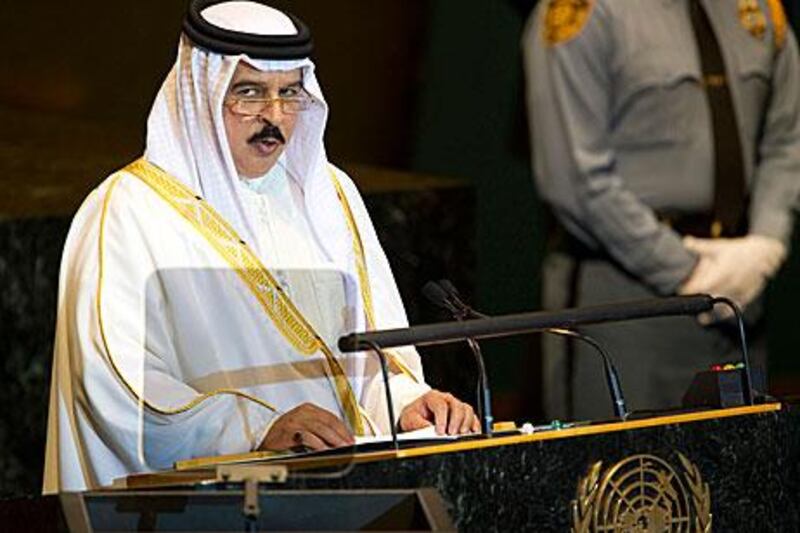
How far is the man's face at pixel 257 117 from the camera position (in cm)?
439

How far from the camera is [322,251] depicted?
4.50 metres

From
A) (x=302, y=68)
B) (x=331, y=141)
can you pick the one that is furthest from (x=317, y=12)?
(x=302, y=68)

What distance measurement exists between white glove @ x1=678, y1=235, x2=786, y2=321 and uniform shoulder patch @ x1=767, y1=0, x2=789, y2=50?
0.54m

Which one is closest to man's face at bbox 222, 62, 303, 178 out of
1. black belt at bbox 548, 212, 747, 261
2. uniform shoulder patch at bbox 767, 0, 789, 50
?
black belt at bbox 548, 212, 747, 261

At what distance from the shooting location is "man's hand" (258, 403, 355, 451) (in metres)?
3.99

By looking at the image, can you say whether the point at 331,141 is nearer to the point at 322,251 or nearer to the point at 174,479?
the point at 322,251

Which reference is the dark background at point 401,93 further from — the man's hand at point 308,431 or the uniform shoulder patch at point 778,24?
the man's hand at point 308,431

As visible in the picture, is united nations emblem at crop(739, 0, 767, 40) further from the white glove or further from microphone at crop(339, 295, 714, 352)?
microphone at crop(339, 295, 714, 352)

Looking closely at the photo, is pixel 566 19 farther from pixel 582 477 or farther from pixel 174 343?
pixel 582 477

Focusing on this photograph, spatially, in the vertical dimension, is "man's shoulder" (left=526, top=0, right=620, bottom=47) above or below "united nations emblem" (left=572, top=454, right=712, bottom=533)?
above

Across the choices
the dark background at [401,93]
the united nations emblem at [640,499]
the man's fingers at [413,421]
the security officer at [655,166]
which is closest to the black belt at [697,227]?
the security officer at [655,166]

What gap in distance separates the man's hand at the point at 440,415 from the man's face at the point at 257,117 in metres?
0.48

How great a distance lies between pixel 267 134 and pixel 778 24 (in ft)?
9.13

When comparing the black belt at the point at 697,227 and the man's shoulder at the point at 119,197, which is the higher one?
the man's shoulder at the point at 119,197
